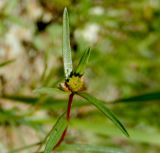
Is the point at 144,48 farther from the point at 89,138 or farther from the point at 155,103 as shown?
the point at 89,138

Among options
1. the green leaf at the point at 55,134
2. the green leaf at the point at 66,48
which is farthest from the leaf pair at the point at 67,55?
the green leaf at the point at 55,134

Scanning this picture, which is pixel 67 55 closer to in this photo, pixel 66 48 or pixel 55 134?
pixel 66 48

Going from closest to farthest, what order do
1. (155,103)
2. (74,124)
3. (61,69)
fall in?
1. (74,124)
2. (61,69)
3. (155,103)

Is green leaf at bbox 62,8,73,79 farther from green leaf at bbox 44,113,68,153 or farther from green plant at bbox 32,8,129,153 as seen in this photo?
green leaf at bbox 44,113,68,153

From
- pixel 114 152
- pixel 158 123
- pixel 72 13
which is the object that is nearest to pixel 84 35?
pixel 72 13

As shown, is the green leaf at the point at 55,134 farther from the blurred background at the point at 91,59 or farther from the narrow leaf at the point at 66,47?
the blurred background at the point at 91,59

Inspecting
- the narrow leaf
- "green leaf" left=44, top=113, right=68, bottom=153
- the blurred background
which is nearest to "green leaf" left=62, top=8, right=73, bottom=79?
the narrow leaf

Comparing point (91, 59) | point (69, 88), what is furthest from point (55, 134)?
point (91, 59)

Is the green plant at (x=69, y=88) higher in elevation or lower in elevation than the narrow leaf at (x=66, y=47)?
lower

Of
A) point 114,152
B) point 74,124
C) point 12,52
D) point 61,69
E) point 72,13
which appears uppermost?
point 72,13
